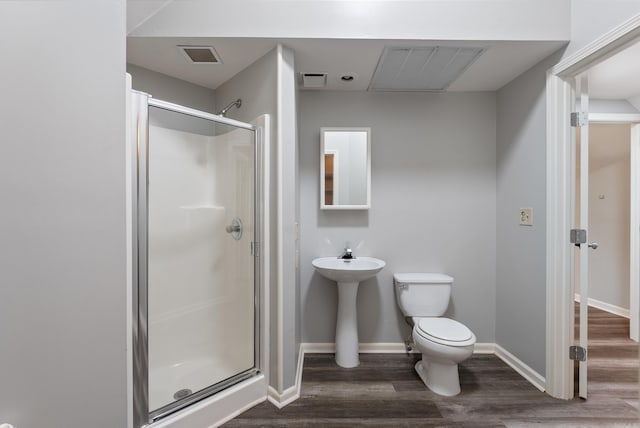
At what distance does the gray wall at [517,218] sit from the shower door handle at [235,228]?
1.98 meters

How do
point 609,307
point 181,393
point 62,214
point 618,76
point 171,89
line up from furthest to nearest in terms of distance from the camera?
point 609,307 → point 618,76 → point 171,89 → point 181,393 → point 62,214

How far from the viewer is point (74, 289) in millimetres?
818

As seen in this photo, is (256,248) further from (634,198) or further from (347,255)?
(634,198)

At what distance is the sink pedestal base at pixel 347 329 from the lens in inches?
85.2

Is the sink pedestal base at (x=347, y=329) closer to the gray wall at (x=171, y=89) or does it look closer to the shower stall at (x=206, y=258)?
the shower stall at (x=206, y=258)

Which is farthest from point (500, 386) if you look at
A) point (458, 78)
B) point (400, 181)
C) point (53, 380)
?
point (53, 380)

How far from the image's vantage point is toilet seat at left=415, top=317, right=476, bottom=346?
5.72 ft

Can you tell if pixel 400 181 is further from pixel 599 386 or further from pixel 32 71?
pixel 32 71

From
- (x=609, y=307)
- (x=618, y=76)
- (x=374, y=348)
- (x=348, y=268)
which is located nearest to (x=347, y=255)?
(x=348, y=268)

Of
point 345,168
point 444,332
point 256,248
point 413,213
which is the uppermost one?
point 345,168

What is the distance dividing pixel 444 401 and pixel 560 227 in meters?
1.29

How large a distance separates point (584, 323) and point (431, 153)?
4.97 feet

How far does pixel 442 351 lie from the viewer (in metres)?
1.75

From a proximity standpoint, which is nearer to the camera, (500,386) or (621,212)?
(500,386)
